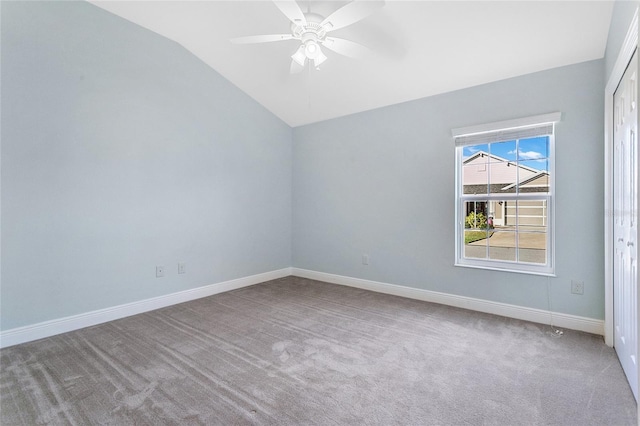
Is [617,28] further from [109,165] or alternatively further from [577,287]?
[109,165]

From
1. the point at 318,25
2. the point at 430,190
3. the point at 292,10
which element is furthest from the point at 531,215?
the point at 292,10

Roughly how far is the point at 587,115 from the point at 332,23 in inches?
94.6

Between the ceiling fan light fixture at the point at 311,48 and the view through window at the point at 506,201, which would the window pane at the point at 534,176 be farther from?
the ceiling fan light fixture at the point at 311,48

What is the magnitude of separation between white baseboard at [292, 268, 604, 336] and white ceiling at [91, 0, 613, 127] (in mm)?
2323

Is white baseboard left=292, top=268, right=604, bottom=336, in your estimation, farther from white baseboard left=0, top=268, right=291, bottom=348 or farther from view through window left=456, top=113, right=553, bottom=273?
white baseboard left=0, top=268, right=291, bottom=348

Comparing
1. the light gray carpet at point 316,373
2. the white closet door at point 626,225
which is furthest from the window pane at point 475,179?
the light gray carpet at point 316,373

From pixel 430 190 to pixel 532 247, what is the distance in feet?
3.84

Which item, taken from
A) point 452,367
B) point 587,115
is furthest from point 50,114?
point 587,115

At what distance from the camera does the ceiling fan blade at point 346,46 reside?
2379 mm

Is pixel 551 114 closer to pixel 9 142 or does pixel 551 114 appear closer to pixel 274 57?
pixel 274 57

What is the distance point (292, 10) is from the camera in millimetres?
2043

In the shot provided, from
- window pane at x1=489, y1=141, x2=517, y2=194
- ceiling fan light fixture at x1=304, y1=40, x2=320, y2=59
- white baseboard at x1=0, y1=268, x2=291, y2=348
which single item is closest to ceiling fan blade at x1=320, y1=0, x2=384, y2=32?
ceiling fan light fixture at x1=304, y1=40, x2=320, y2=59

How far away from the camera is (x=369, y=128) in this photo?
13.5 feet

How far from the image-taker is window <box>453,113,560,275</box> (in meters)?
2.97
